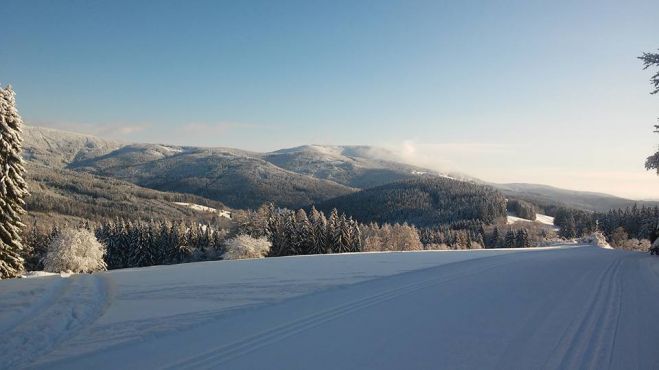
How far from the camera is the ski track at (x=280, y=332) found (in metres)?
7.46

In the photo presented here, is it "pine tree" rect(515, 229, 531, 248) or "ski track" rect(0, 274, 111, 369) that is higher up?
"ski track" rect(0, 274, 111, 369)

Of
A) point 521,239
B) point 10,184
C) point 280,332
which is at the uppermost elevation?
point 10,184

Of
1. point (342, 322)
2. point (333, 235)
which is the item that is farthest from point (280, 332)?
point (333, 235)

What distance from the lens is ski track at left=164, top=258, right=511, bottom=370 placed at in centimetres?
746

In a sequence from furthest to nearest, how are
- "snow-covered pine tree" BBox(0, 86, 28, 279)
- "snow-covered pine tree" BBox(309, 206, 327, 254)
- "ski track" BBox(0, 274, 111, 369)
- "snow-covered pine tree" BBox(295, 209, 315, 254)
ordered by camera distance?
"snow-covered pine tree" BBox(295, 209, 315, 254)
"snow-covered pine tree" BBox(309, 206, 327, 254)
"snow-covered pine tree" BBox(0, 86, 28, 279)
"ski track" BBox(0, 274, 111, 369)

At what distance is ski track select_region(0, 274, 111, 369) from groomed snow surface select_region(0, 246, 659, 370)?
1.9 inches

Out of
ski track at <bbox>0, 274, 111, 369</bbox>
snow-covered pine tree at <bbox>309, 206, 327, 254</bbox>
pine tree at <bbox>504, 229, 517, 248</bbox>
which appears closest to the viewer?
ski track at <bbox>0, 274, 111, 369</bbox>

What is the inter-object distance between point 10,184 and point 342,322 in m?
25.4

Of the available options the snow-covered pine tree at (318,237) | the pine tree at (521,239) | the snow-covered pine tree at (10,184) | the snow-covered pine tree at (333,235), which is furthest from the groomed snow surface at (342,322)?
the pine tree at (521,239)

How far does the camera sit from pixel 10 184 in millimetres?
24828

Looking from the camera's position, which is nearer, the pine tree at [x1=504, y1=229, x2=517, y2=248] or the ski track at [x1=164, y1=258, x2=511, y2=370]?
the ski track at [x1=164, y1=258, x2=511, y2=370]

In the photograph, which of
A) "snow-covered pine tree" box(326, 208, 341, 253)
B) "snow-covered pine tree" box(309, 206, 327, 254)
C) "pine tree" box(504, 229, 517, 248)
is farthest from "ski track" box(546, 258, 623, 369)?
"pine tree" box(504, 229, 517, 248)

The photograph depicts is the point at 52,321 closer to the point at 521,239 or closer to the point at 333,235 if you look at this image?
the point at 333,235

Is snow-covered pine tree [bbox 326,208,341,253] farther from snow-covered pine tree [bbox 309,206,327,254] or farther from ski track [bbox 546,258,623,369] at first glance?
ski track [bbox 546,258,623,369]
